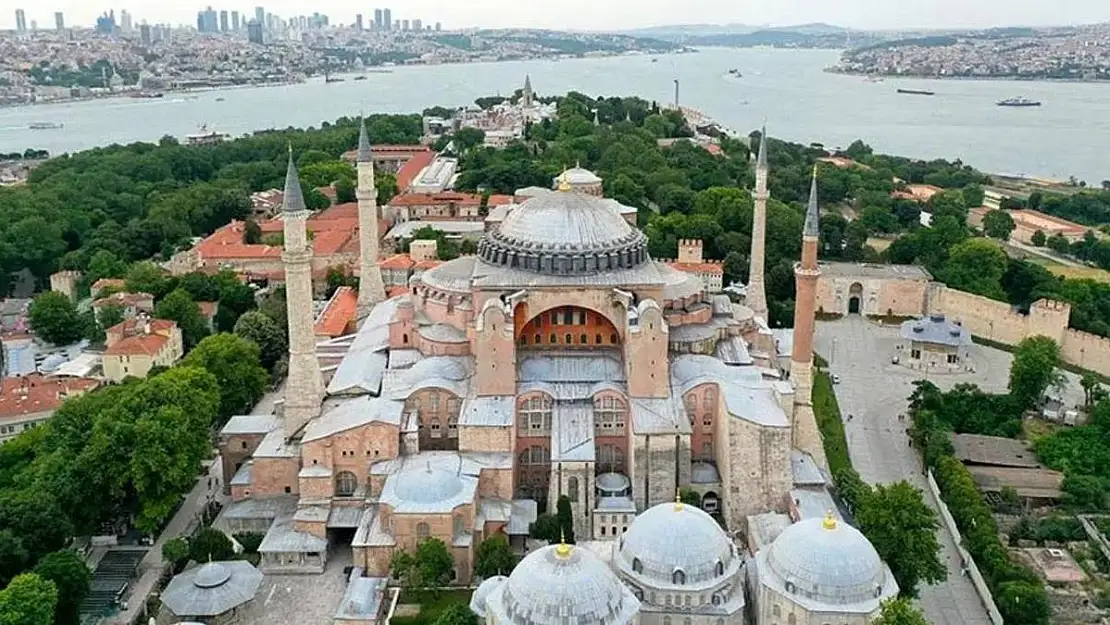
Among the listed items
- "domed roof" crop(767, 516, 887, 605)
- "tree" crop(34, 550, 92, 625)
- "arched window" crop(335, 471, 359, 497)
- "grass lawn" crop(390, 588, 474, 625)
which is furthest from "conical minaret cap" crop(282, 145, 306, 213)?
"domed roof" crop(767, 516, 887, 605)

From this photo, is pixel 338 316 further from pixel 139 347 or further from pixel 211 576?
pixel 211 576

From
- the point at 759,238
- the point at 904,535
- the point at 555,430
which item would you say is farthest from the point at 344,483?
the point at 759,238

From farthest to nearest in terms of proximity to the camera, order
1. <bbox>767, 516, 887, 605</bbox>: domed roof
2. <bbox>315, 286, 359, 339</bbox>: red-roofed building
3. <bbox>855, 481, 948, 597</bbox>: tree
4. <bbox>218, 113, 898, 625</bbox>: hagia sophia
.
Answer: <bbox>315, 286, 359, 339</bbox>: red-roofed building
<bbox>855, 481, 948, 597</bbox>: tree
<bbox>218, 113, 898, 625</bbox>: hagia sophia
<bbox>767, 516, 887, 605</bbox>: domed roof

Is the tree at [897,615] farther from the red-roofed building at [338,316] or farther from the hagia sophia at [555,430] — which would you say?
the red-roofed building at [338,316]

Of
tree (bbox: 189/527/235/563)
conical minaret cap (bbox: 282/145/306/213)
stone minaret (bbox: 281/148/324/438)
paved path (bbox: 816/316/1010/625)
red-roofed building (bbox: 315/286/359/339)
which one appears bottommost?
paved path (bbox: 816/316/1010/625)

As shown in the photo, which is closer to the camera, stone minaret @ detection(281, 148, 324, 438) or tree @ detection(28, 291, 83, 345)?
stone minaret @ detection(281, 148, 324, 438)

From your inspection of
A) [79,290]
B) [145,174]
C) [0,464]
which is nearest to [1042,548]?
[0,464]

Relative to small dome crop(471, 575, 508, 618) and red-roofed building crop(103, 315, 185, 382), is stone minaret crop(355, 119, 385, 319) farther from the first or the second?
small dome crop(471, 575, 508, 618)
